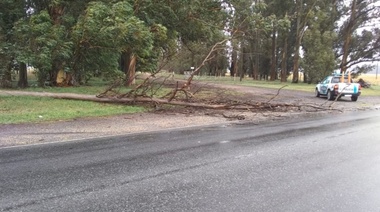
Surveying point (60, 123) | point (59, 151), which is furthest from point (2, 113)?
point (59, 151)

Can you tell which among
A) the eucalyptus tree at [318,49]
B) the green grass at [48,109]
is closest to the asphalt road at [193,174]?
the green grass at [48,109]

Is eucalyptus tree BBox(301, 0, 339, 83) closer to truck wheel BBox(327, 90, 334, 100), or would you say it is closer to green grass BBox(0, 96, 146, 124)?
truck wheel BBox(327, 90, 334, 100)

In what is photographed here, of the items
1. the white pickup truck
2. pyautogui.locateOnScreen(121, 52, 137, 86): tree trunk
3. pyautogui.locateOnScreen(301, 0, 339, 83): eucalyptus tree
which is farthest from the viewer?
pyautogui.locateOnScreen(301, 0, 339, 83): eucalyptus tree

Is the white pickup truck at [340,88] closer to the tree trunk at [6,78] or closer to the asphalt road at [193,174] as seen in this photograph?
the asphalt road at [193,174]

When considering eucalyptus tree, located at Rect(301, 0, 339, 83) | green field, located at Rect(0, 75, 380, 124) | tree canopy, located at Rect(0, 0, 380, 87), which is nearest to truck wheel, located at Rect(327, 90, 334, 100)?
tree canopy, located at Rect(0, 0, 380, 87)

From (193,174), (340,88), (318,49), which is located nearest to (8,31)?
(193,174)

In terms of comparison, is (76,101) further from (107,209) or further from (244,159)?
(107,209)

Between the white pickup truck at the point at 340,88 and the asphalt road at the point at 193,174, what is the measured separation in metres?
15.7

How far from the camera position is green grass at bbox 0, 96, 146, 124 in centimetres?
1255

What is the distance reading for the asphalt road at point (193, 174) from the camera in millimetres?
4871

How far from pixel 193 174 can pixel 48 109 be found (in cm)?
1003

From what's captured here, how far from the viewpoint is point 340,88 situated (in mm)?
24797

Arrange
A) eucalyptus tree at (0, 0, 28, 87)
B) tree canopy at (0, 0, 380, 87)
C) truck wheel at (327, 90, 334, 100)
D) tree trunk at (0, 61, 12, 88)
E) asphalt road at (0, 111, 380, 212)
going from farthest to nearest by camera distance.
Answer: truck wheel at (327, 90, 334, 100)
tree trunk at (0, 61, 12, 88)
eucalyptus tree at (0, 0, 28, 87)
tree canopy at (0, 0, 380, 87)
asphalt road at (0, 111, 380, 212)

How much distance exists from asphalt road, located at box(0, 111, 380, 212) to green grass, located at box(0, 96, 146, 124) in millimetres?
4211
